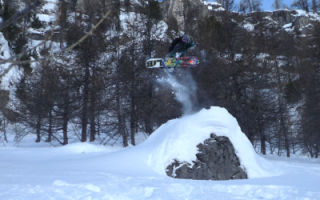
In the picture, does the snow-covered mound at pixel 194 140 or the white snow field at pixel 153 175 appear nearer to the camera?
the white snow field at pixel 153 175

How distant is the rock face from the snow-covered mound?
165 mm

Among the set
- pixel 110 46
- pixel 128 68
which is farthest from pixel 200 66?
pixel 110 46

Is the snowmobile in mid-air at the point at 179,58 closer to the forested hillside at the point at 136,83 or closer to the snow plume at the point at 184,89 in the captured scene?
the snow plume at the point at 184,89

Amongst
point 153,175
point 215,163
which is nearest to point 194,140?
point 215,163

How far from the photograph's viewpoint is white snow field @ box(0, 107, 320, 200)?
18.6 feet

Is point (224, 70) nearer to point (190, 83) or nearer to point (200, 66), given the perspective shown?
point (200, 66)

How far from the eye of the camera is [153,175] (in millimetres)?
8055

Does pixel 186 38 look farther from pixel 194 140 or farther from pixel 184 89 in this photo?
pixel 184 89

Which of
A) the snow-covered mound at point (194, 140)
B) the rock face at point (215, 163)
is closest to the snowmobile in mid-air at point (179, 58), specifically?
the snow-covered mound at point (194, 140)

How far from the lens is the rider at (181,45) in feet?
35.3

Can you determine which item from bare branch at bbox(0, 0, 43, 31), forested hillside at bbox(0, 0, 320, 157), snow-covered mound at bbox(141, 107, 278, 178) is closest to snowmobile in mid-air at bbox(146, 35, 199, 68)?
snow-covered mound at bbox(141, 107, 278, 178)

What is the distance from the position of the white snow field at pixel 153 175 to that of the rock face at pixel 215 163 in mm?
213

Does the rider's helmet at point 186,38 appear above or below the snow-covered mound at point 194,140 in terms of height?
above

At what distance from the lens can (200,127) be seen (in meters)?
9.89
